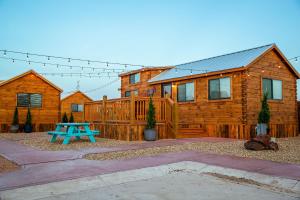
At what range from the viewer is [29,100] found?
20.8 m

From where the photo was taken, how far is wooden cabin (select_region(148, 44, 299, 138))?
13344 mm

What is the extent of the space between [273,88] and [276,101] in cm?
74

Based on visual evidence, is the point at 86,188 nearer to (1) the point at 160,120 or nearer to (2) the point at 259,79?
(1) the point at 160,120

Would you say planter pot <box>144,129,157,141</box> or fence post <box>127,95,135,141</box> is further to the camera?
fence post <box>127,95,135,141</box>

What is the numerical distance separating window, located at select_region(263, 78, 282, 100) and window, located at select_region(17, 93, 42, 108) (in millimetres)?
16468

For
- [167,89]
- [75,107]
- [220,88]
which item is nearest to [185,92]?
[167,89]

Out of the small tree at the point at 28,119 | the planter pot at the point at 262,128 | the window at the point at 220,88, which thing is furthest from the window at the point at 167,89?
the small tree at the point at 28,119

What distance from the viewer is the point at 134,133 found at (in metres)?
11.9

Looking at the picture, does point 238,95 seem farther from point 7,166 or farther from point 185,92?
point 7,166

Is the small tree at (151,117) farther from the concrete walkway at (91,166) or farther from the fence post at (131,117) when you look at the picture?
the concrete walkway at (91,166)

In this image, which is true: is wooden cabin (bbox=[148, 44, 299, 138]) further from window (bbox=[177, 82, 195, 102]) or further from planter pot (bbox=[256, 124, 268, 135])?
planter pot (bbox=[256, 124, 268, 135])

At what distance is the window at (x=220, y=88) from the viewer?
14044 mm

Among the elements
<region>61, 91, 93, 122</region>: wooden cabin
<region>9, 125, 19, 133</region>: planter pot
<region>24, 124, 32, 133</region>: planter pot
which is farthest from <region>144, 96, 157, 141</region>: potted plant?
<region>61, 91, 93, 122</region>: wooden cabin

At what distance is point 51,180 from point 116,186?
4.24 feet
